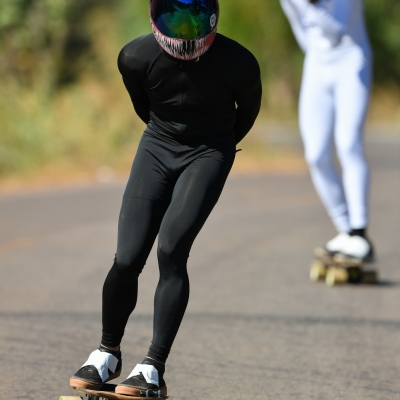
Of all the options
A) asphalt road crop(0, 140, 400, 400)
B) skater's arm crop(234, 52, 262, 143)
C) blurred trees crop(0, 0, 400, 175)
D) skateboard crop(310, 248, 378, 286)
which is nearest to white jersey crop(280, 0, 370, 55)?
skateboard crop(310, 248, 378, 286)

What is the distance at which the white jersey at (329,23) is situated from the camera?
8789 mm

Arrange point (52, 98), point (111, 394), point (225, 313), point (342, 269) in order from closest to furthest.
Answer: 1. point (111, 394)
2. point (225, 313)
3. point (342, 269)
4. point (52, 98)

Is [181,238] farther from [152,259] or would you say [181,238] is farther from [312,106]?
[152,259]

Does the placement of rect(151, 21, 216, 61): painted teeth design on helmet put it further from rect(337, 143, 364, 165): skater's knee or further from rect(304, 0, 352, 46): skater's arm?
rect(337, 143, 364, 165): skater's knee

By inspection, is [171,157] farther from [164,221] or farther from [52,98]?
[52,98]

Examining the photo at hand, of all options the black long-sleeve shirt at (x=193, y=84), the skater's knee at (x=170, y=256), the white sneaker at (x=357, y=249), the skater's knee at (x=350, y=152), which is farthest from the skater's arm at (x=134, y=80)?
the skater's knee at (x=350, y=152)

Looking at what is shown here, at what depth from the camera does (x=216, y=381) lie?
18.6ft

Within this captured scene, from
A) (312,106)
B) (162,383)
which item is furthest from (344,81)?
(162,383)

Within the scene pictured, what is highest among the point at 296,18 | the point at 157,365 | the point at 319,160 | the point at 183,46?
the point at 296,18

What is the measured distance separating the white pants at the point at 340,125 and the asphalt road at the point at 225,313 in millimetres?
696

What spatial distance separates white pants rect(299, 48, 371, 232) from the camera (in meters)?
8.92

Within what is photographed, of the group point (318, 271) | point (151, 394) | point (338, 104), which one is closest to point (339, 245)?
point (318, 271)

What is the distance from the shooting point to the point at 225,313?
7672 mm

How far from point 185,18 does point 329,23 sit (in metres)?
4.19
